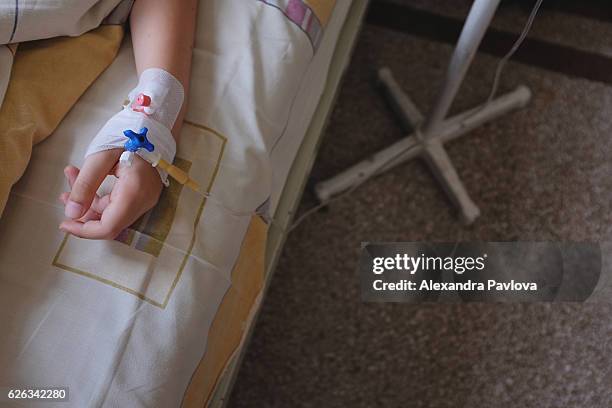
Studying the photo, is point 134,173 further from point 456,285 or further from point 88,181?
point 456,285

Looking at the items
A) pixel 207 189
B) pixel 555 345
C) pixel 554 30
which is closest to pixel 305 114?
pixel 207 189

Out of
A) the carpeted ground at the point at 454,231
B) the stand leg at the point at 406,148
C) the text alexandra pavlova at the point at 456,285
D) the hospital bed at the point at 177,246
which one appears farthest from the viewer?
the stand leg at the point at 406,148

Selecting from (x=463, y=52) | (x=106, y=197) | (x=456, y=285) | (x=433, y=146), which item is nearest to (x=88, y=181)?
(x=106, y=197)

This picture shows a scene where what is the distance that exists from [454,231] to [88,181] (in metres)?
0.76

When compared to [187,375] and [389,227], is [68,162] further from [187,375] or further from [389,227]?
[389,227]

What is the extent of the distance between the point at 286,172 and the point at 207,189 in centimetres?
17

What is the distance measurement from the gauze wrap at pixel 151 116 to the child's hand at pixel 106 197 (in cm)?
1

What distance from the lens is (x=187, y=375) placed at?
58 centimetres

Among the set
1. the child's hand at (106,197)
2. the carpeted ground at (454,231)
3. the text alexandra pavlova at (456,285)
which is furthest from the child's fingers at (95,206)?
the carpeted ground at (454,231)

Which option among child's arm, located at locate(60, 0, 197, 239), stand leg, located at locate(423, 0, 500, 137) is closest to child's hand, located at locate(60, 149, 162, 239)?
child's arm, located at locate(60, 0, 197, 239)

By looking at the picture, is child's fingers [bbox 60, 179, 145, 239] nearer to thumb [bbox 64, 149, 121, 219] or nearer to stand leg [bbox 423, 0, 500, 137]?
thumb [bbox 64, 149, 121, 219]

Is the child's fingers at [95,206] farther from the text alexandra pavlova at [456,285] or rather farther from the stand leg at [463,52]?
the stand leg at [463,52]

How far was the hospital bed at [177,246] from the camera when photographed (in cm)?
54

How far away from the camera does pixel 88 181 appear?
560 mm
